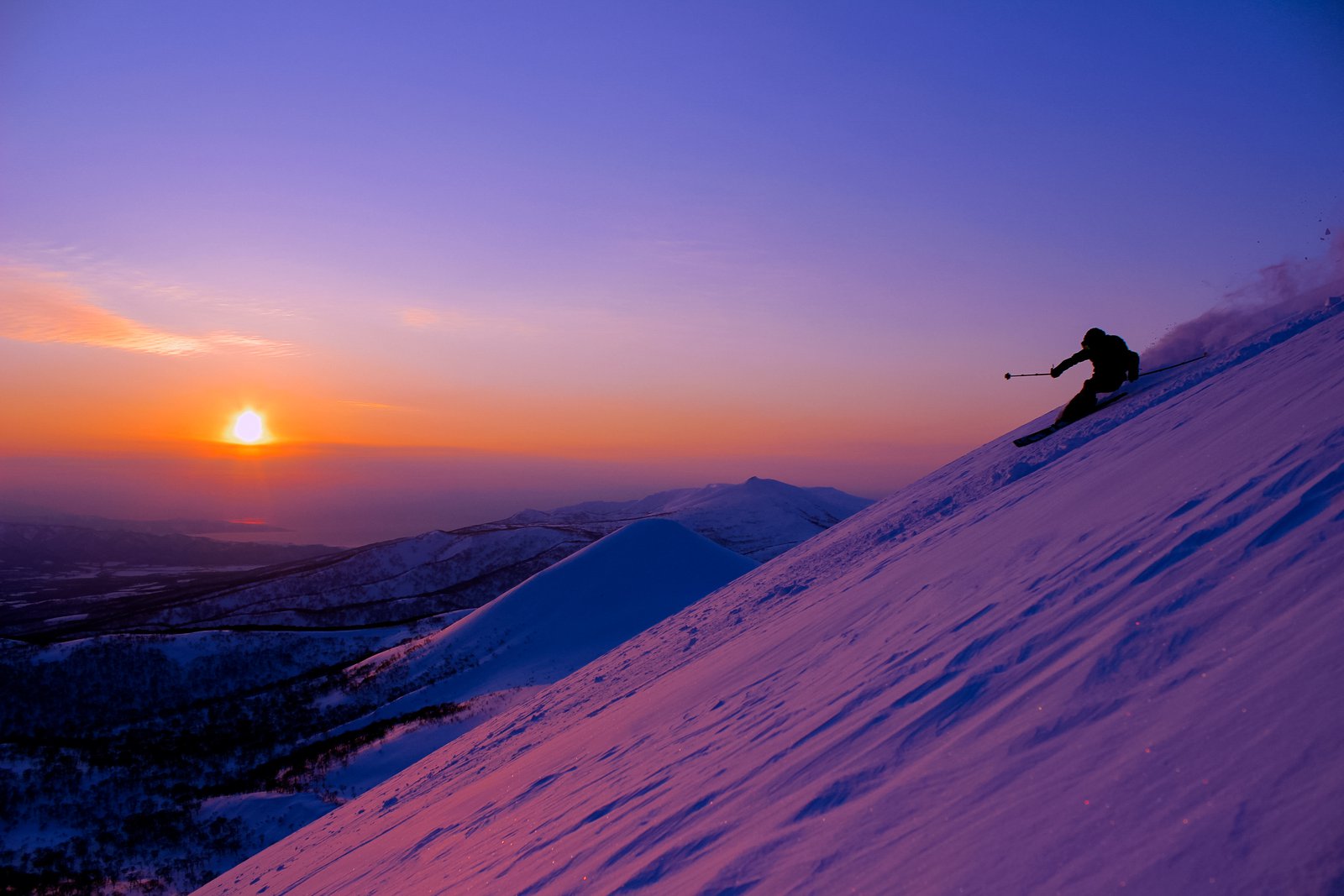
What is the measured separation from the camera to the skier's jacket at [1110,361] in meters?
12.0

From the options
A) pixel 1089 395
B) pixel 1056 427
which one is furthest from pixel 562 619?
pixel 1089 395

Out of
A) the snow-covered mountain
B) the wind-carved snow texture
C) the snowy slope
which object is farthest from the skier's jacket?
the snowy slope

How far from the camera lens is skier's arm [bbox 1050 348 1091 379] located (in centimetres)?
1198

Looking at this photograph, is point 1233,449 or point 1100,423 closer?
point 1233,449

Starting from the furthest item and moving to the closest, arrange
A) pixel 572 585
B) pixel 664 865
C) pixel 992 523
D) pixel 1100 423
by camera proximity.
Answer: pixel 572 585
pixel 1100 423
pixel 992 523
pixel 664 865

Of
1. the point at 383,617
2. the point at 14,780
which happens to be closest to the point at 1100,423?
the point at 14,780

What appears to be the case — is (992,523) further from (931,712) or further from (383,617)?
(383,617)

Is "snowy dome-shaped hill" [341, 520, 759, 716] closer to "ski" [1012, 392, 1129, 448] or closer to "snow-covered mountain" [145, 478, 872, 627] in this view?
"ski" [1012, 392, 1129, 448]

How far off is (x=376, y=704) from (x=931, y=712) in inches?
1041

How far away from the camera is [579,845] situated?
174 inches

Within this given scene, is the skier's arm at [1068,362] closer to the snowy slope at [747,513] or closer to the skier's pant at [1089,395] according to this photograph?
the skier's pant at [1089,395]

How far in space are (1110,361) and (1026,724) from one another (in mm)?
10435

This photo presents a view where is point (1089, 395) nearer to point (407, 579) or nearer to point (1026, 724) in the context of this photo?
point (1026, 724)

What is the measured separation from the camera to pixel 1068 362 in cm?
1200
